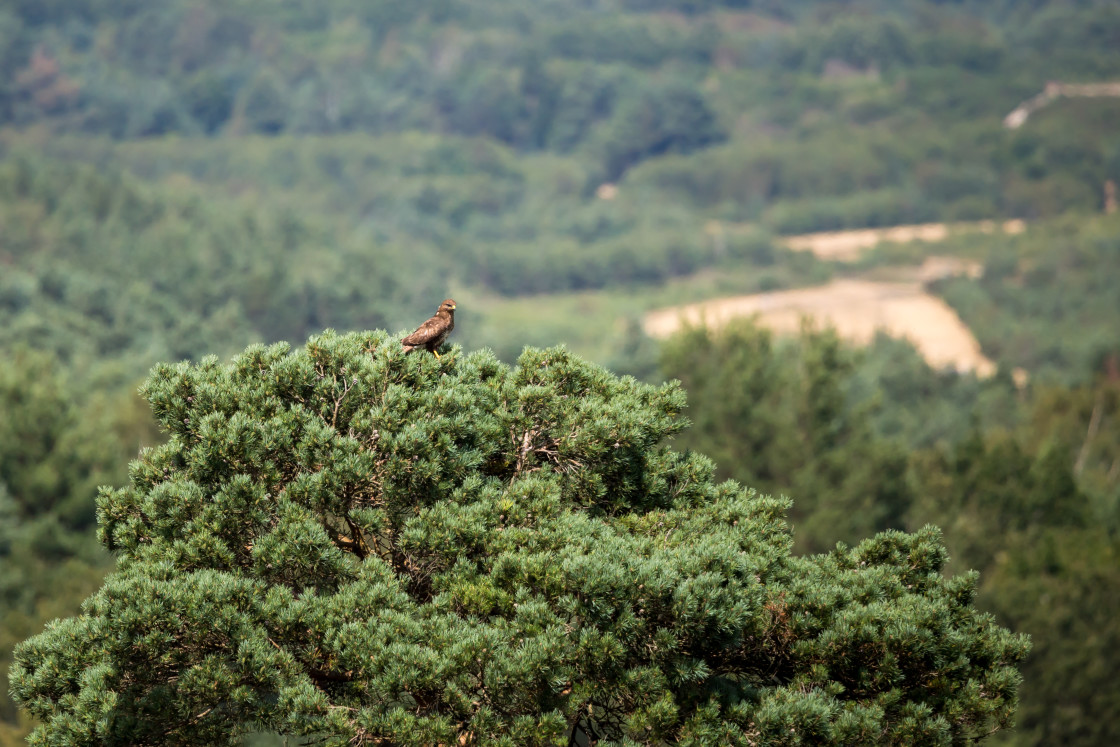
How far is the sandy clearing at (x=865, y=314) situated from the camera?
11912 centimetres

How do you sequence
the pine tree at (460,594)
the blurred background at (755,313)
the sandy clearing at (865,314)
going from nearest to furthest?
1. the pine tree at (460,594)
2. the blurred background at (755,313)
3. the sandy clearing at (865,314)

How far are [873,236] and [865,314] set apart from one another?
4223 centimetres

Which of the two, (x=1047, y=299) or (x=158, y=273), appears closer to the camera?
(x=158, y=273)

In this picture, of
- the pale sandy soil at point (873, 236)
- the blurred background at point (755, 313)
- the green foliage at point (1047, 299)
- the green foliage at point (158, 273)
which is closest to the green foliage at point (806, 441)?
the blurred background at point (755, 313)

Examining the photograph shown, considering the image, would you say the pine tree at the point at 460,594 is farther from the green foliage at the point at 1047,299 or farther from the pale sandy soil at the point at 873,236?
the pale sandy soil at the point at 873,236

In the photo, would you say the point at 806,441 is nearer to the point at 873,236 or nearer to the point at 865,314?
the point at 865,314

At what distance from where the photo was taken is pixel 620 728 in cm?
1423

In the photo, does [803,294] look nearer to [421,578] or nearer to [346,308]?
[346,308]

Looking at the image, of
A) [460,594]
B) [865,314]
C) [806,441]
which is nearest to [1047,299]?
[865,314]

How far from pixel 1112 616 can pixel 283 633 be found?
34454 millimetres

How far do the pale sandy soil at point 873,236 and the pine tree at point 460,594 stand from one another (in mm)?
149339

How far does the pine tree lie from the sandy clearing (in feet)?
319

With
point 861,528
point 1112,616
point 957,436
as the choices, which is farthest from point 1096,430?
point 1112,616

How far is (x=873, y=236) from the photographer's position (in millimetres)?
171625
